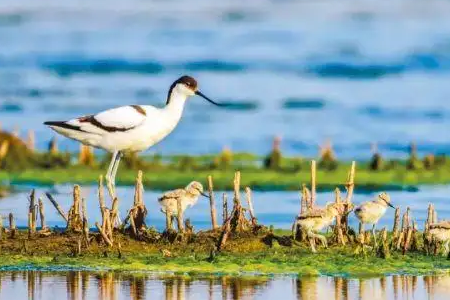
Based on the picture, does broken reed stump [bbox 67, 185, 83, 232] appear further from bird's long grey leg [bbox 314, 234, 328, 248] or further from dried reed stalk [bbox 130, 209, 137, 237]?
bird's long grey leg [bbox 314, 234, 328, 248]

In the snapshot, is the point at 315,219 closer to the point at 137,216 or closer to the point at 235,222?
the point at 235,222

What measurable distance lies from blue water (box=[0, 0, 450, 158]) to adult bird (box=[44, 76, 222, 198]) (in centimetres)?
1066

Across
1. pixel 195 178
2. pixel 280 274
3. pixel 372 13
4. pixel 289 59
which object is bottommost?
pixel 280 274

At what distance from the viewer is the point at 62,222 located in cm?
1803

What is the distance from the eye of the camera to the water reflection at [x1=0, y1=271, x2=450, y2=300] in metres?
12.8

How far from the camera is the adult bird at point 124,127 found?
18.1 metres

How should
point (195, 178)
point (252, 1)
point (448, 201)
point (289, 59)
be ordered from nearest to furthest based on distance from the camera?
point (448, 201)
point (195, 178)
point (289, 59)
point (252, 1)

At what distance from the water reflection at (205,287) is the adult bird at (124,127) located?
433cm

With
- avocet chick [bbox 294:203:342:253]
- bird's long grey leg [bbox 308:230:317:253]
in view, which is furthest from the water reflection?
bird's long grey leg [bbox 308:230:317:253]

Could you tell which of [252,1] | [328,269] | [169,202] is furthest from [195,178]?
[252,1]

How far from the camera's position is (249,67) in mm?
50562

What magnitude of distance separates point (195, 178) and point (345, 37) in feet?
124

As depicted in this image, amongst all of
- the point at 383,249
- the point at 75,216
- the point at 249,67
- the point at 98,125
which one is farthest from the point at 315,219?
the point at 249,67

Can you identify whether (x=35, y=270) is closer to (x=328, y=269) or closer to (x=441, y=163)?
(x=328, y=269)
